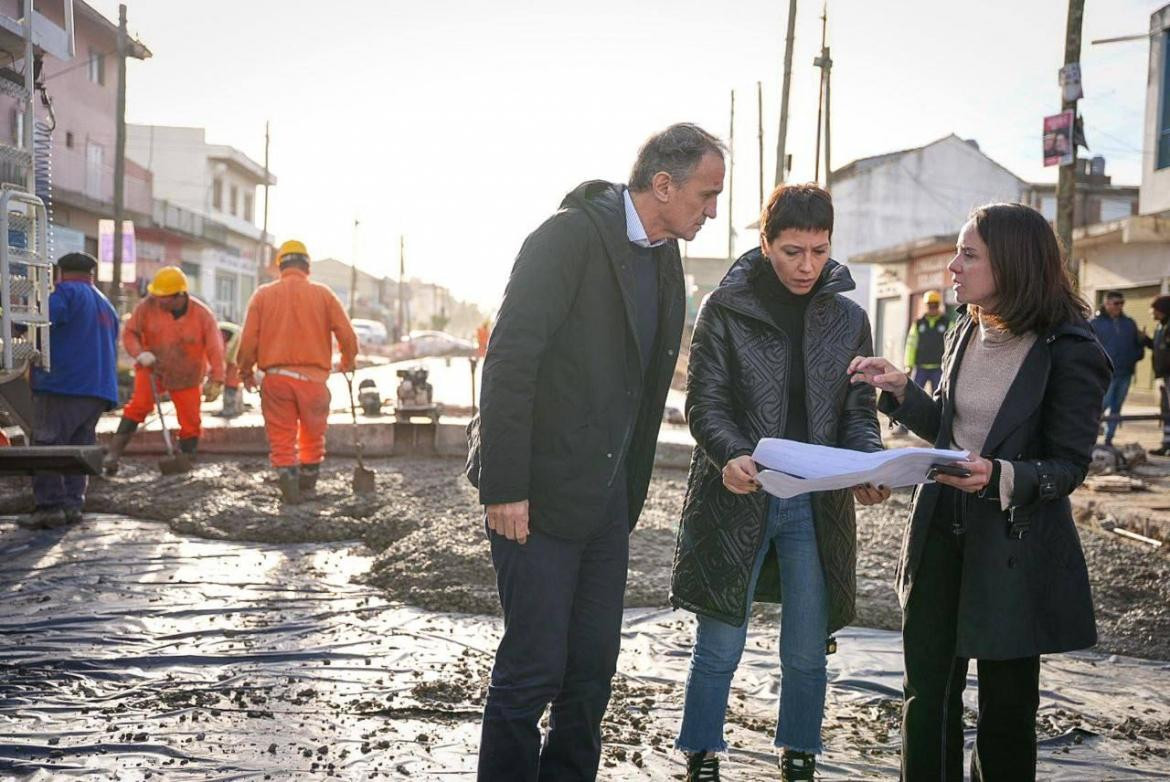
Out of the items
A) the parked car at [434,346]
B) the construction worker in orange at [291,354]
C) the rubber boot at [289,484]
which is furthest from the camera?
the parked car at [434,346]

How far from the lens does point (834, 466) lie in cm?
277

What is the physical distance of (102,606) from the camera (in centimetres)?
557

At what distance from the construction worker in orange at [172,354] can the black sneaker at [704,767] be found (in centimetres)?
790

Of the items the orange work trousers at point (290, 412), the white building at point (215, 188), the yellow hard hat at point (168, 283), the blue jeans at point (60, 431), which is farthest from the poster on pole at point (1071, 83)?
the white building at point (215, 188)

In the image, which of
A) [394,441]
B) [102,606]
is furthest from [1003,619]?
[394,441]

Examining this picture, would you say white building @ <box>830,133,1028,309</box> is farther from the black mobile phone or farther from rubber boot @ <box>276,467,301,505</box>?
the black mobile phone

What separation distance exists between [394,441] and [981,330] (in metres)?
9.77

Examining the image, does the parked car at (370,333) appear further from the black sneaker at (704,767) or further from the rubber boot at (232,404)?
the black sneaker at (704,767)

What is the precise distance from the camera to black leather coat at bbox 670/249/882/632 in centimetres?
323

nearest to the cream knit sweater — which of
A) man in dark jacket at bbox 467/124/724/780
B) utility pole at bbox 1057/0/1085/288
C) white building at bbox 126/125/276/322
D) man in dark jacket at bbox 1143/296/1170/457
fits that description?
man in dark jacket at bbox 467/124/724/780

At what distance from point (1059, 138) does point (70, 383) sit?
41.4ft

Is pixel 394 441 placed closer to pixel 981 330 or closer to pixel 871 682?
pixel 871 682

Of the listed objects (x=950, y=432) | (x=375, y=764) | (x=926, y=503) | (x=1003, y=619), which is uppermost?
(x=950, y=432)

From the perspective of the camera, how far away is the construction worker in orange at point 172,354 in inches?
401
